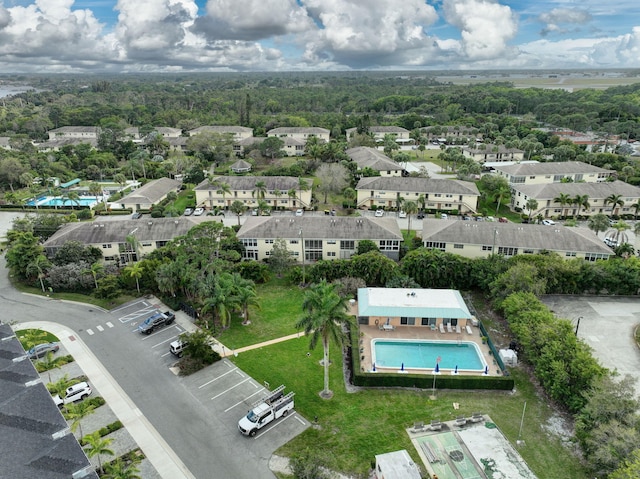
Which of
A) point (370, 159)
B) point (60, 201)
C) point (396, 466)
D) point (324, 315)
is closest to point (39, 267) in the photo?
point (324, 315)

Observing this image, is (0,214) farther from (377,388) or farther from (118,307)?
(377,388)

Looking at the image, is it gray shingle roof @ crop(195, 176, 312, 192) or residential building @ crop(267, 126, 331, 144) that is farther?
residential building @ crop(267, 126, 331, 144)

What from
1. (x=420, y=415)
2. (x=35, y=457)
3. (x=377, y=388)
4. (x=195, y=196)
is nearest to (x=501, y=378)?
(x=420, y=415)

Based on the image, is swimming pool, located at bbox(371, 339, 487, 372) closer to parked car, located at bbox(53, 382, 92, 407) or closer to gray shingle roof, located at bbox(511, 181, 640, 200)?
parked car, located at bbox(53, 382, 92, 407)

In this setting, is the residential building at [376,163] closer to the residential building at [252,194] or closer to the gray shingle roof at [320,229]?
the residential building at [252,194]

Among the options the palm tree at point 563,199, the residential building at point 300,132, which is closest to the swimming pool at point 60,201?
the residential building at point 300,132

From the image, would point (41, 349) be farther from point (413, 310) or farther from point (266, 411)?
point (413, 310)

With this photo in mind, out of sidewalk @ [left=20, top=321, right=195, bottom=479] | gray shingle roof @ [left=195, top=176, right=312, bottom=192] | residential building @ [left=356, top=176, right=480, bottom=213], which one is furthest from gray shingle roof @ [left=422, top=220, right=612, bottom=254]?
sidewalk @ [left=20, top=321, right=195, bottom=479]

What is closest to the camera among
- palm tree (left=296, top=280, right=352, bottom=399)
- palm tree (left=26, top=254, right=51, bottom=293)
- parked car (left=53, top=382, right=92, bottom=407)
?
palm tree (left=296, top=280, right=352, bottom=399)
